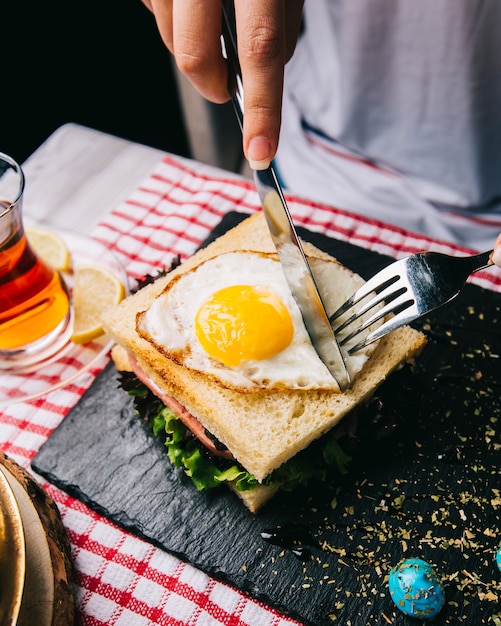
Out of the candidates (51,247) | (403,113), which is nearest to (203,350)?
(51,247)

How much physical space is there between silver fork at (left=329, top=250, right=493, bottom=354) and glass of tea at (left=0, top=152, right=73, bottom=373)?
1305 millimetres

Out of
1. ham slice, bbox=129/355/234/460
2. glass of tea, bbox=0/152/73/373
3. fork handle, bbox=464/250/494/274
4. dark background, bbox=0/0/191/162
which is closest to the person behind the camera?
fork handle, bbox=464/250/494/274

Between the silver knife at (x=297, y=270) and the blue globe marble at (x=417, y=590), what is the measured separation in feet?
2.08

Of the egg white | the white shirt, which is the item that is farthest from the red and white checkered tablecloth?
the egg white

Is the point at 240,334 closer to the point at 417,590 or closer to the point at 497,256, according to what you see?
the point at 497,256

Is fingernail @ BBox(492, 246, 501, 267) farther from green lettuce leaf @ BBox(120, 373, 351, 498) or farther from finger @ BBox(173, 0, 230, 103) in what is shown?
finger @ BBox(173, 0, 230, 103)

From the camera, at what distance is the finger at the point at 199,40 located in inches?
75.1

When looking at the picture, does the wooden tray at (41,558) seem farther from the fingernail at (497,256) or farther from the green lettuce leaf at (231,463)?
the fingernail at (497,256)

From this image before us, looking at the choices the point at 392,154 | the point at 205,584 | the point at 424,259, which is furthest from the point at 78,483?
the point at 392,154

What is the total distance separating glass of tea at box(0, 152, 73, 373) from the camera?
2.44 meters

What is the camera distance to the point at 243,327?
2.17 metres

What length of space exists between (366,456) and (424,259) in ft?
2.55

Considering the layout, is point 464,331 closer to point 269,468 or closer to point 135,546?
point 269,468

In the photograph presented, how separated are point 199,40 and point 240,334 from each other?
0.97 m
